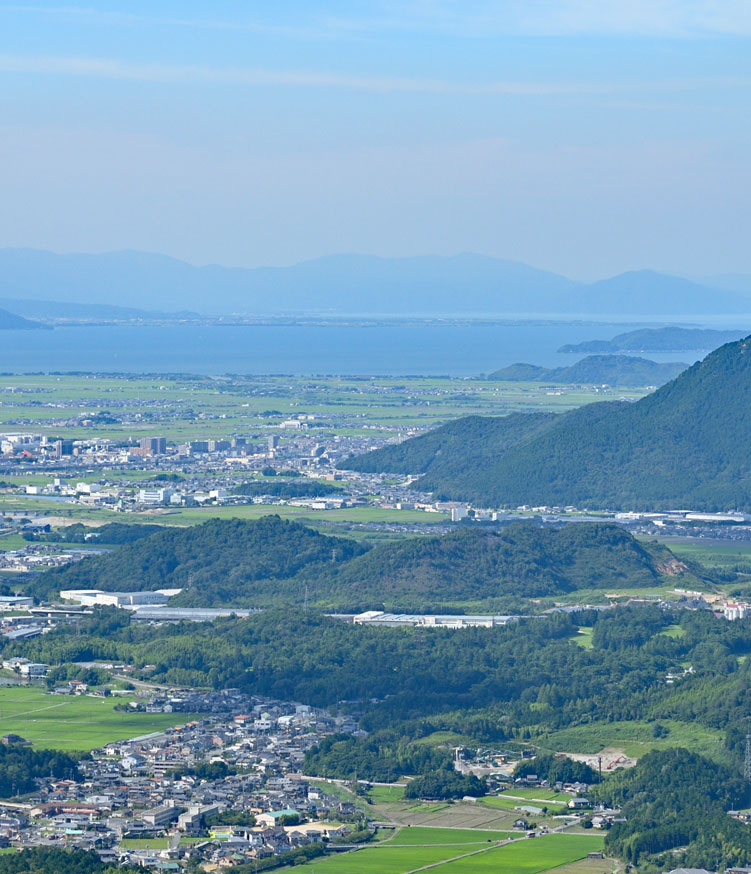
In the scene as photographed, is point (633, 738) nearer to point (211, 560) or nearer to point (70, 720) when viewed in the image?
point (70, 720)

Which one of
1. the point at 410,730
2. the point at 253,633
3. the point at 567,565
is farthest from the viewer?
the point at 567,565

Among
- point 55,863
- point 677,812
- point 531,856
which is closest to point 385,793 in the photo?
point 531,856

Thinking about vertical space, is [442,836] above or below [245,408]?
below

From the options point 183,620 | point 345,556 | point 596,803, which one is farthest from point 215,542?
→ point 596,803

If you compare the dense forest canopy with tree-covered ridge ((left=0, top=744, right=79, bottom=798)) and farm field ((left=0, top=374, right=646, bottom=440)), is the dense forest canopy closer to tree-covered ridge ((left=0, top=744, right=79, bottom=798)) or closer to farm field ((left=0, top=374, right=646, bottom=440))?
tree-covered ridge ((left=0, top=744, right=79, bottom=798))

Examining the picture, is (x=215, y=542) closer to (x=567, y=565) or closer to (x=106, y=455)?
(x=567, y=565)

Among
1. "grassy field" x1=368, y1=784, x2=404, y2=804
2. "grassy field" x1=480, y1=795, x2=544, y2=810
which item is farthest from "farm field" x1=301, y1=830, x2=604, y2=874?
"grassy field" x1=368, y1=784, x2=404, y2=804

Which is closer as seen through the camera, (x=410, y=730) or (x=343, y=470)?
(x=410, y=730)

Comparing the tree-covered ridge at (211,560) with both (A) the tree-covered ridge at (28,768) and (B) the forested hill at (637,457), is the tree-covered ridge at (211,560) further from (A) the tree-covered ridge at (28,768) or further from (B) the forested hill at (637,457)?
(A) the tree-covered ridge at (28,768)
